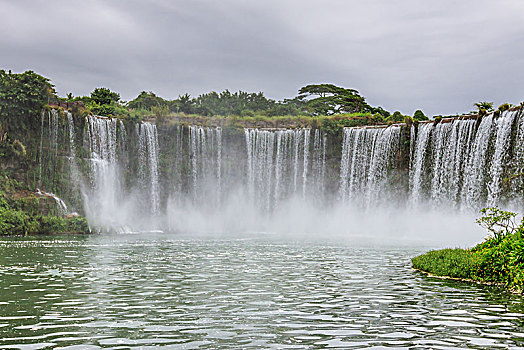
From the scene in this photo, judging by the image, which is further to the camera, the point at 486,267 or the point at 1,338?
the point at 486,267

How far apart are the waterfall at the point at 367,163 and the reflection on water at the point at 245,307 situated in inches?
1281

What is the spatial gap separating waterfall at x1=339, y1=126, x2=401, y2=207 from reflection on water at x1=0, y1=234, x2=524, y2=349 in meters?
32.5

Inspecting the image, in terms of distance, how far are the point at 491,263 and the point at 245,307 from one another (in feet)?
27.4

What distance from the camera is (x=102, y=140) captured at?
175 ft

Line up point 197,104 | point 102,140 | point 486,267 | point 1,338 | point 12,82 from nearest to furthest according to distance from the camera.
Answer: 1. point 1,338
2. point 486,267
3. point 12,82
4. point 102,140
5. point 197,104

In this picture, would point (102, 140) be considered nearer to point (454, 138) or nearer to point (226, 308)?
point (454, 138)

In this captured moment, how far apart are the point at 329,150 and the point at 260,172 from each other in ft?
27.0

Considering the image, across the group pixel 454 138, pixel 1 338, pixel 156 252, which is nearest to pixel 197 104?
pixel 454 138

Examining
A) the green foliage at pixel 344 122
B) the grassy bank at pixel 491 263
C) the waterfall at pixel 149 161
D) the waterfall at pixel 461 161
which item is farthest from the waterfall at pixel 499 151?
the waterfall at pixel 149 161

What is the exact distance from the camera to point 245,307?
11.9 m

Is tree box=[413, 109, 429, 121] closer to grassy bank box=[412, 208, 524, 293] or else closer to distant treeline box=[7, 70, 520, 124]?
distant treeline box=[7, 70, 520, 124]

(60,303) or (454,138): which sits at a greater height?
(454,138)

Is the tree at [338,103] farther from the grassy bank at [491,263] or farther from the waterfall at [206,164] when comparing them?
the grassy bank at [491,263]

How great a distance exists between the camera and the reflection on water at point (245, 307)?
29.2 ft
